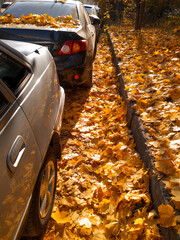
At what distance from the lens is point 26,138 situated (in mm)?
1356

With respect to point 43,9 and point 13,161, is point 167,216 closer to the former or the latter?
point 13,161

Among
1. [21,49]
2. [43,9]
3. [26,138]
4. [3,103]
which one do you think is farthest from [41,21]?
[26,138]

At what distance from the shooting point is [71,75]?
3277 millimetres

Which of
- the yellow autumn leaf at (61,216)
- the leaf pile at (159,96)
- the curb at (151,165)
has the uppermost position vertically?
the leaf pile at (159,96)

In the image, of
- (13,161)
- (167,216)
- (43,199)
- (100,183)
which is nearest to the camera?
(13,161)

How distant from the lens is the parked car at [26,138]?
3.72ft

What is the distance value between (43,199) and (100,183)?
0.78 metres

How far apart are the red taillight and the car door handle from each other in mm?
2164

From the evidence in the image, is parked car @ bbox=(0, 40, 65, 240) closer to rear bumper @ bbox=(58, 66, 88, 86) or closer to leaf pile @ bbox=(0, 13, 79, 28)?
rear bumper @ bbox=(58, 66, 88, 86)

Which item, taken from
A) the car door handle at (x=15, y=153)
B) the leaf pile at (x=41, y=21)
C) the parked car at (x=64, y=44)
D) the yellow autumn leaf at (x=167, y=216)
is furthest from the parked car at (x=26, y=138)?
the leaf pile at (x=41, y=21)

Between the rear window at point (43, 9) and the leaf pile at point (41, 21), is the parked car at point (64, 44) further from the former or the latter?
A: the rear window at point (43, 9)

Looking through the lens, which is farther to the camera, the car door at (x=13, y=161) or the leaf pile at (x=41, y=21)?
the leaf pile at (x=41, y=21)

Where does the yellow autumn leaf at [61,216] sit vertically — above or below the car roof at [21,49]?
below

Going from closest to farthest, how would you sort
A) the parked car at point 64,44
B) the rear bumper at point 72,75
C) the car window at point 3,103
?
the car window at point 3,103
the parked car at point 64,44
the rear bumper at point 72,75
